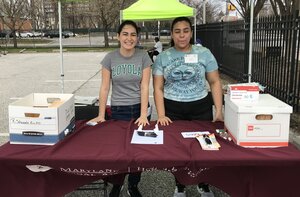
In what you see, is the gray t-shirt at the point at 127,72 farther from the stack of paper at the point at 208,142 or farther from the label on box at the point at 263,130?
the label on box at the point at 263,130

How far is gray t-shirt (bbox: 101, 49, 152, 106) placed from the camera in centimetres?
321

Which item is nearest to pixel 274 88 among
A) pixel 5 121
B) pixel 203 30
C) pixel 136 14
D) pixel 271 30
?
pixel 271 30

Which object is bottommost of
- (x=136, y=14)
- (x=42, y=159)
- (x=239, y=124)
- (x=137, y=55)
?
(x=42, y=159)

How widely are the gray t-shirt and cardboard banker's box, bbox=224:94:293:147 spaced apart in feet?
3.25

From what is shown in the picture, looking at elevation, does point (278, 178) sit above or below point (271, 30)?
below

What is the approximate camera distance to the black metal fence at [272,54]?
21.3ft

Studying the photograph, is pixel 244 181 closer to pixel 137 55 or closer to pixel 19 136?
pixel 137 55

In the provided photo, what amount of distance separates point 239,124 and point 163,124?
81 cm

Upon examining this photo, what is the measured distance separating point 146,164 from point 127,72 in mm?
1055

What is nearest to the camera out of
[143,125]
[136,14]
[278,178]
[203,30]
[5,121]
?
[278,178]

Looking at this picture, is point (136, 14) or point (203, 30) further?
point (203, 30)

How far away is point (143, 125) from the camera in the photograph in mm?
3154

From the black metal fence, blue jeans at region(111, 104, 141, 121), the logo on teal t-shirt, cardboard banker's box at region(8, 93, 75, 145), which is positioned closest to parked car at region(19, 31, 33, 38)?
the black metal fence

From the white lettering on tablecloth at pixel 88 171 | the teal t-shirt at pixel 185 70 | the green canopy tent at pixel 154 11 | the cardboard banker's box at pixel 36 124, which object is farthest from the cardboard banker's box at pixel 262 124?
the green canopy tent at pixel 154 11
